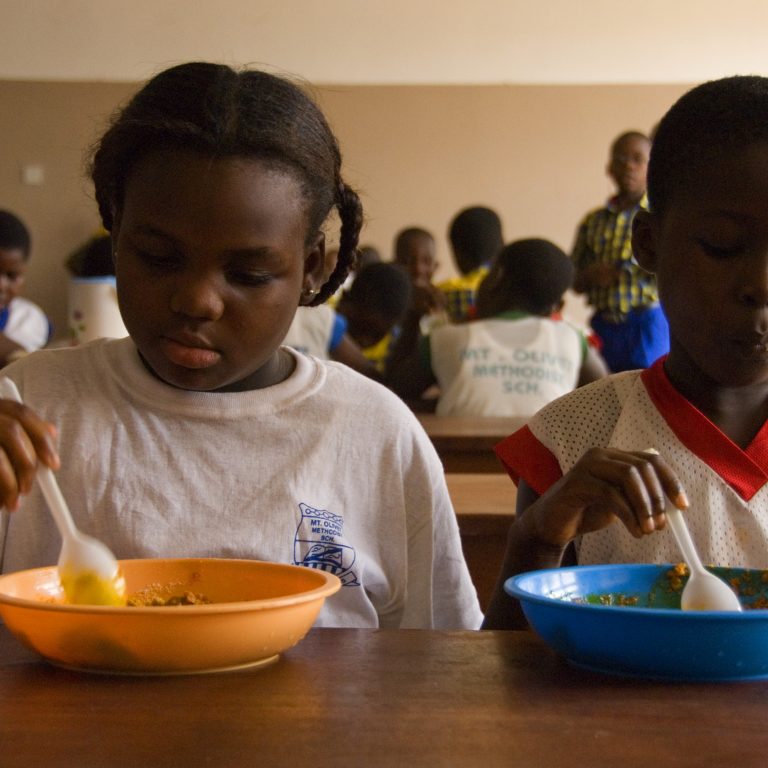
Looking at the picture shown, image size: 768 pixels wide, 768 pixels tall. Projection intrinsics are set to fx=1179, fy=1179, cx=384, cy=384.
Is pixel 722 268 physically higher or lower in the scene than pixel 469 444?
higher

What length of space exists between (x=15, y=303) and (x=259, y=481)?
3.99m

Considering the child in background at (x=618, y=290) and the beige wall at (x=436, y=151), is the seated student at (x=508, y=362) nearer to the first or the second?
the child in background at (x=618, y=290)

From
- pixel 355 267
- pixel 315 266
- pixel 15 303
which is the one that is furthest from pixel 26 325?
pixel 315 266

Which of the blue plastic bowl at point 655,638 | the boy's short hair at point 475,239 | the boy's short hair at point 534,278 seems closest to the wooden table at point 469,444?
the boy's short hair at point 534,278

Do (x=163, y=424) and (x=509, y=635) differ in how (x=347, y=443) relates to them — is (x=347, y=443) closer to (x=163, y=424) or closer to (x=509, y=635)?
(x=163, y=424)

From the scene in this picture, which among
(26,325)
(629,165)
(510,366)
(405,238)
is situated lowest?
(26,325)

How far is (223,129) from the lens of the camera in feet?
3.70

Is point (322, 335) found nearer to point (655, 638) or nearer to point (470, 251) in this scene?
point (470, 251)

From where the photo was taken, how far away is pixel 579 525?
1020mm

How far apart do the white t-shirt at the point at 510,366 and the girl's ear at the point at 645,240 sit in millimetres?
2006

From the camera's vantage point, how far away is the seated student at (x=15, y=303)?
3.58 m

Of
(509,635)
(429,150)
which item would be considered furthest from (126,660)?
(429,150)

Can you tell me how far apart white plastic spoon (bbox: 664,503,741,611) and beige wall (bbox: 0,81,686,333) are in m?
6.90

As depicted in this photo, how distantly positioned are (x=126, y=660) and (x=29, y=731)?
118 millimetres
